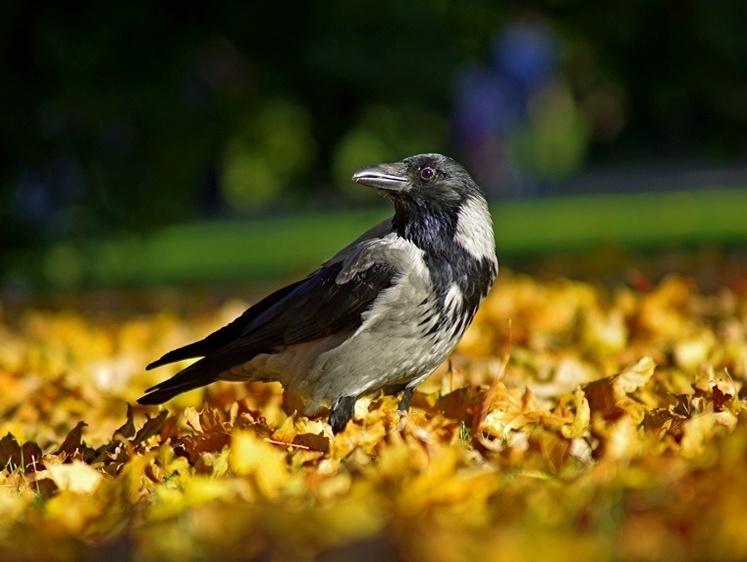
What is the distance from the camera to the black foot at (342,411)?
3.91 meters

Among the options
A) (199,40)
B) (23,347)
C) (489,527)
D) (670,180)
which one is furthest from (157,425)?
(670,180)

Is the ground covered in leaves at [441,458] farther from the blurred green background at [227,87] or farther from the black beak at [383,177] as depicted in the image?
the blurred green background at [227,87]

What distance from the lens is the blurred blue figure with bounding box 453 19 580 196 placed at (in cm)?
1588

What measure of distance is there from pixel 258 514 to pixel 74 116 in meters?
6.69

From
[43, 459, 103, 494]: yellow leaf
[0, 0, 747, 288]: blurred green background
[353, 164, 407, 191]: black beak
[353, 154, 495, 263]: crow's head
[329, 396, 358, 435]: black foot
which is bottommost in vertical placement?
[329, 396, 358, 435]: black foot

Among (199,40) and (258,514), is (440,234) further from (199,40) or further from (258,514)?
(199,40)

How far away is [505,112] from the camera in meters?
19.2

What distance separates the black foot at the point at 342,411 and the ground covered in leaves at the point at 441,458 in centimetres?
6

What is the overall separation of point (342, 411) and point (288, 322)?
0.32 meters

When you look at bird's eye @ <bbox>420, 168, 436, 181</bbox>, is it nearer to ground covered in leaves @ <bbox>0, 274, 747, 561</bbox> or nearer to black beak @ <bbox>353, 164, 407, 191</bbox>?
black beak @ <bbox>353, 164, 407, 191</bbox>

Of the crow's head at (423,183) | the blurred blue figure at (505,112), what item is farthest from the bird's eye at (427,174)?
the blurred blue figure at (505,112)

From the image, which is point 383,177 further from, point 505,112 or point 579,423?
point 505,112

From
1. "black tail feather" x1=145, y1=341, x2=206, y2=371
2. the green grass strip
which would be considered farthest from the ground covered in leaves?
the green grass strip

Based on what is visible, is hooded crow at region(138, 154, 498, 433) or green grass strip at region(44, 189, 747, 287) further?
green grass strip at region(44, 189, 747, 287)
